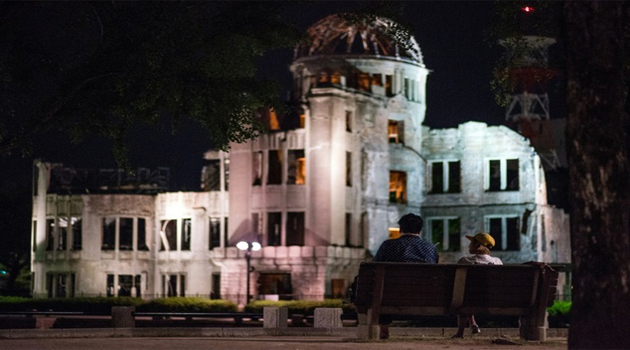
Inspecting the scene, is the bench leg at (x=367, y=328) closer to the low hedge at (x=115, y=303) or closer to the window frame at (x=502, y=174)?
the low hedge at (x=115, y=303)

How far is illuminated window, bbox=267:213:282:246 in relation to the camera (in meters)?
60.8

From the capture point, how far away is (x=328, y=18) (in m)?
60.9

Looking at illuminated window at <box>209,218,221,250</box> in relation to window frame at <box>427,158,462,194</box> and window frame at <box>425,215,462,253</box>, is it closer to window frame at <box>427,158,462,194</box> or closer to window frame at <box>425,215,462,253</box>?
window frame at <box>425,215,462,253</box>

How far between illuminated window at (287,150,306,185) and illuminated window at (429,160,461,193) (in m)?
8.38

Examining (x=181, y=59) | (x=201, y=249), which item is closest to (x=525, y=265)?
(x=181, y=59)

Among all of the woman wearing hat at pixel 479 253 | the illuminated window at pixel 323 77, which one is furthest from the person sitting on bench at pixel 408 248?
the illuminated window at pixel 323 77

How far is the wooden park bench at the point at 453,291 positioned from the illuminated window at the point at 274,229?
4484 cm

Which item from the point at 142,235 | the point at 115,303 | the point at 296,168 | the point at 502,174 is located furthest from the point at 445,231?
the point at 115,303

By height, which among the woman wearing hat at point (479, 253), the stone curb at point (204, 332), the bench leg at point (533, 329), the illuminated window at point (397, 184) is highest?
the illuminated window at point (397, 184)

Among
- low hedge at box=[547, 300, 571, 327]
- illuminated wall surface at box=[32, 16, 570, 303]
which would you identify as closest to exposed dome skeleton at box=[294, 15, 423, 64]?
illuminated wall surface at box=[32, 16, 570, 303]

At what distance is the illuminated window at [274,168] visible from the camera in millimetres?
61281

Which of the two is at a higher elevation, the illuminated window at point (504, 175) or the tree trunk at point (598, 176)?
the illuminated window at point (504, 175)

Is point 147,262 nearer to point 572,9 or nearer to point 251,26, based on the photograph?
point 251,26

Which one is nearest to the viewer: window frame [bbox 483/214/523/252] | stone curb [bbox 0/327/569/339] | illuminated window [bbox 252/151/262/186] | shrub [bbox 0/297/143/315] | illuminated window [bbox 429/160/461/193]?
stone curb [bbox 0/327/569/339]
